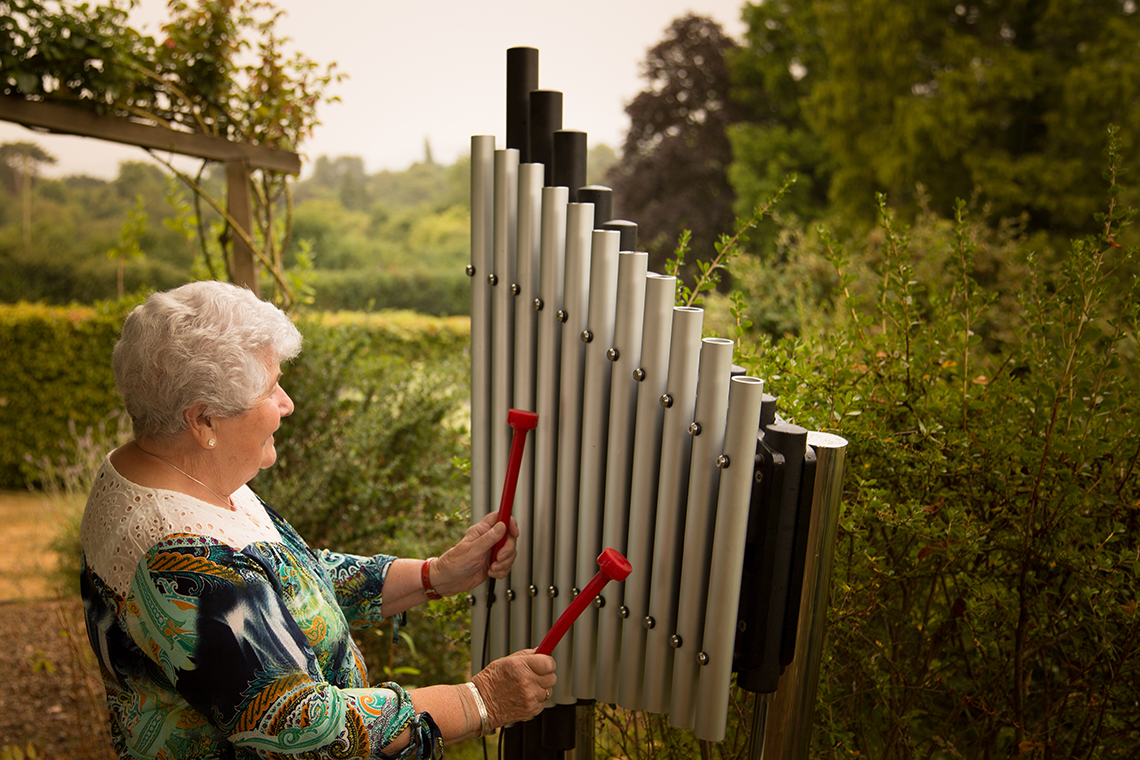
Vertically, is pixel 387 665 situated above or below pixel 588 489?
below

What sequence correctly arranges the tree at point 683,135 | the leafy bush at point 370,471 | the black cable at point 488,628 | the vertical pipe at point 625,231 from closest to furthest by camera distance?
the vertical pipe at point 625,231, the black cable at point 488,628, the leafy bush at point 370,471, the tree at point 683,135

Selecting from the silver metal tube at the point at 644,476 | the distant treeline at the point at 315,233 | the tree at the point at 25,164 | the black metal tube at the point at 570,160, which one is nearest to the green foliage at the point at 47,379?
the distant treeline at the point at 315,233

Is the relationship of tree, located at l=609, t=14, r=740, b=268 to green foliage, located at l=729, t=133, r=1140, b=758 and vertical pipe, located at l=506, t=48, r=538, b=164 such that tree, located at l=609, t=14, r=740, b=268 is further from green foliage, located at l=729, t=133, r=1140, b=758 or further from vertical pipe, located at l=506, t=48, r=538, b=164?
vertical pipe, located at l=506, t=48, r=538, b=164

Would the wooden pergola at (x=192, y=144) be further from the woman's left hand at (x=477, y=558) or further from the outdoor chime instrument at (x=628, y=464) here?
the woman's left hand at (x=477, y=558)

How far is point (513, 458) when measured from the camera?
1552 millimetres

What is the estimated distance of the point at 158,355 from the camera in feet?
4.15

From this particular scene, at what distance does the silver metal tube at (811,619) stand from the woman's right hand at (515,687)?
17.3 inches

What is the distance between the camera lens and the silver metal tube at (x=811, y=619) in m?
1.32

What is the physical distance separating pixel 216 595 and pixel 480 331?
731 millimetres

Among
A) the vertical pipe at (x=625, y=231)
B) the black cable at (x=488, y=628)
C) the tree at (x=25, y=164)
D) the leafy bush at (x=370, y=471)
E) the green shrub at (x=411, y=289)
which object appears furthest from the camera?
the green shrub at (x=411, y=289)

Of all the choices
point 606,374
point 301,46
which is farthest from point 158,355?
point 301,46

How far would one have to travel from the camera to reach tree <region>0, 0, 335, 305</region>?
2.88m

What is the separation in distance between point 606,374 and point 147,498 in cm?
83

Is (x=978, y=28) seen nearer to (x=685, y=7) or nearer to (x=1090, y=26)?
(x=1090, y=26)
